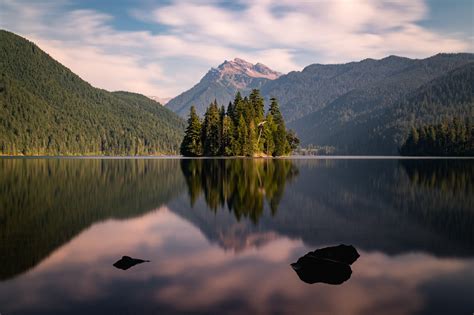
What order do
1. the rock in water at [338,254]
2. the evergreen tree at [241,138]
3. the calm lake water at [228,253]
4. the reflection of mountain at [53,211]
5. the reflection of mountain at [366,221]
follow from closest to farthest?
the calm lake water at [228,253], the rock in water at [338,254], the reflection of mountain at [53,211], the reflection of mountain at [366,221], the evergreen tree at [241,138]

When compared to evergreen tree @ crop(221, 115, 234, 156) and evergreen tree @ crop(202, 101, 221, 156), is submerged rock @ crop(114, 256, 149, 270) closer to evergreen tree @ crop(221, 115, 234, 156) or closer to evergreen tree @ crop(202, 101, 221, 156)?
evergreen tree @ crop(221, 115, 234, 156)

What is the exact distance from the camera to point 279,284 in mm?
13461

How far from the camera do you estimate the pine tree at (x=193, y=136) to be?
140 m

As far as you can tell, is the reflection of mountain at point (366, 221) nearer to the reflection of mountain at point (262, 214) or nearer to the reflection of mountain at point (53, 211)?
the reflection of mountain at point (262, 214)

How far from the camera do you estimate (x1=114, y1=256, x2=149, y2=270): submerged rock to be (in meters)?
15.5

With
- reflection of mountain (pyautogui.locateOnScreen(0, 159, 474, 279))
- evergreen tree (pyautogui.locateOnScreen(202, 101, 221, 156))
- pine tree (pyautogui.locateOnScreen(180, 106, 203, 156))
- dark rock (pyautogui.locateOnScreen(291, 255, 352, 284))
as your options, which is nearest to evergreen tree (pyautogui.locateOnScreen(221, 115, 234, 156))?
evergreen tree (pyautogui.locateOnScreen(202, 101, 221, 156))

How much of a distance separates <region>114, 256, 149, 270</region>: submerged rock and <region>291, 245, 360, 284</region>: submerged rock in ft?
19.7

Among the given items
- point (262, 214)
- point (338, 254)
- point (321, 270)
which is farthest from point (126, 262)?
point (262, 214)

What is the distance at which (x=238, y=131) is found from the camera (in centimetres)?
13250

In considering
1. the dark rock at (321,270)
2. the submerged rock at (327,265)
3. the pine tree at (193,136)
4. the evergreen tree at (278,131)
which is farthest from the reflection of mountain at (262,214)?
the evergreen tree at (278,131)

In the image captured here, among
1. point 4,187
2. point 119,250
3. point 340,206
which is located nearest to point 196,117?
point 4,187

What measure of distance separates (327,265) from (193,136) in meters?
130

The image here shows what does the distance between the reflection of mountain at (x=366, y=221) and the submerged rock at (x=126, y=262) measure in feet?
15.0

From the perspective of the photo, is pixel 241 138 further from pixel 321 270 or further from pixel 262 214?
pixel 321 270
